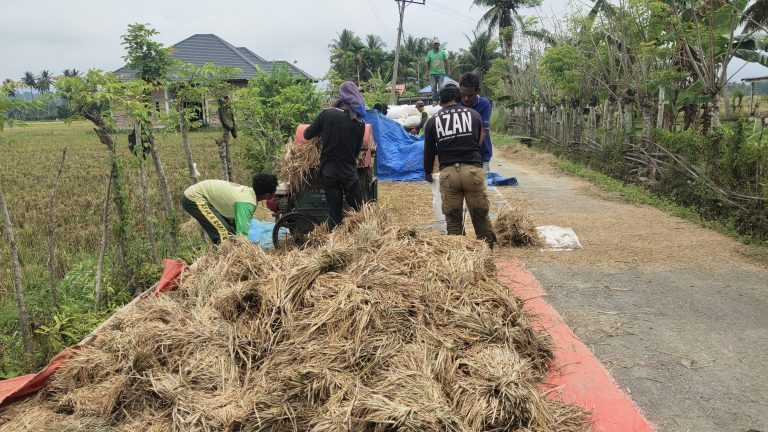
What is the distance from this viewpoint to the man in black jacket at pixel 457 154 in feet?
17.9

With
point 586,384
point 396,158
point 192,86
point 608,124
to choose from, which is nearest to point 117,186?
point 192,86

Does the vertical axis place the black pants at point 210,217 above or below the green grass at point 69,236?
above

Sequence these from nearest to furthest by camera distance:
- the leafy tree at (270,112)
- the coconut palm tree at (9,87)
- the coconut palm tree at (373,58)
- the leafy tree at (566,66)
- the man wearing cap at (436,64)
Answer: the coconut palm tree at (9,87) < the leafy tree at (270,112) < the leafy tree at (566,66) < the man wearing cap at (436,64) < the coconut palm tree at (373,58)

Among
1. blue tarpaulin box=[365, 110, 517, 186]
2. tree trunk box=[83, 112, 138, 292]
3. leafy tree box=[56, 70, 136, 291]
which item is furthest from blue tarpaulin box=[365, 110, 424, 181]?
tree trunk box=[83, 112, 138, 292]

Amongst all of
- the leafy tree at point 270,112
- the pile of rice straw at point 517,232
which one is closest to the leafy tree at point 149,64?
the pile of rice straw at point 517,232

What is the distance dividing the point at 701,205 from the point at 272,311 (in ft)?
24.5

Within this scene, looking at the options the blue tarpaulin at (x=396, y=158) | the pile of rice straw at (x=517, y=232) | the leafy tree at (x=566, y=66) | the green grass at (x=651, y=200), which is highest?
the leafy tree at (x=566, y=66)

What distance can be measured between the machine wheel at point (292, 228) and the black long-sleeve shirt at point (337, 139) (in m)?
0.61

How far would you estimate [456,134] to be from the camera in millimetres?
5453

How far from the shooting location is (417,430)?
7.79 feet

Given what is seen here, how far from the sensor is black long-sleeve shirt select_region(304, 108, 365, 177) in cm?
589

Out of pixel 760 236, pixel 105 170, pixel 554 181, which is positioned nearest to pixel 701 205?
pixel 760 236

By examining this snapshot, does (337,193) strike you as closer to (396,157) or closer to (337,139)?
(337,139)

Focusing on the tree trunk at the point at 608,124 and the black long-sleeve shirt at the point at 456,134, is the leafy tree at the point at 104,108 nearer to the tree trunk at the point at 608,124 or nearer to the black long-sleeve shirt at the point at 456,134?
the black long-sleeve shirt at the point at 456,134
